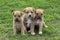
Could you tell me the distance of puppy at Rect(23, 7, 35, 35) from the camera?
898 centimetres

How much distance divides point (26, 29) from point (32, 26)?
0.34 m

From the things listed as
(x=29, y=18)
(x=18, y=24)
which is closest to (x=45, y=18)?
(x=29, y=18)

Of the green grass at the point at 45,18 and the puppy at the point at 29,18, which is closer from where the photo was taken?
the puppy at the point at 29,18

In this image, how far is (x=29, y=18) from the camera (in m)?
9.16

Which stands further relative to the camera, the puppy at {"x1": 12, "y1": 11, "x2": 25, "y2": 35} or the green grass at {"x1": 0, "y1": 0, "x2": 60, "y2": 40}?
the green grass at {"x1": 0, "y1": 0, "x2": 60, "y2": 40}

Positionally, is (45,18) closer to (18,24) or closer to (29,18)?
(29,18)

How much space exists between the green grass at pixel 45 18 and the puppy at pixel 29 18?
10.3 inches

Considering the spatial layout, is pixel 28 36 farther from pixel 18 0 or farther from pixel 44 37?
pixel 18 0

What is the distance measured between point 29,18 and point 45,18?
1653 mm

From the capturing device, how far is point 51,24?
10117 mm

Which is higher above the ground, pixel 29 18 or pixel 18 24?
pixel 29 18

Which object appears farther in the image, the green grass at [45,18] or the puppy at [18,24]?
the green grass at [45,18]

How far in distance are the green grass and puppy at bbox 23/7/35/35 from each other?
10.3 inches

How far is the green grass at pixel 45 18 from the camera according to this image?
29.8ft
